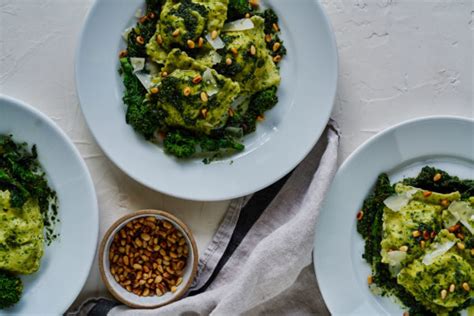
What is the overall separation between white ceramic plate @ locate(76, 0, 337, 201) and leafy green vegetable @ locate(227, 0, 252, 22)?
0.15 metres

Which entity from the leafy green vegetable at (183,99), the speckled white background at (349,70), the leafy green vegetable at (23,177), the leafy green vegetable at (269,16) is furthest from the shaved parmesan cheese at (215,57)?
the leafy green vegetable at (23,177)

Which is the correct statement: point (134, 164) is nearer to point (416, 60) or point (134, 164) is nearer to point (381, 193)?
point (381, 193)

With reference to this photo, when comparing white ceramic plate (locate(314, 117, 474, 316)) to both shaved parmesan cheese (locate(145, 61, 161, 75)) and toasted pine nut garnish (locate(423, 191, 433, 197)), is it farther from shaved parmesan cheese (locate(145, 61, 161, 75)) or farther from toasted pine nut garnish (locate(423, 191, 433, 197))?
shaved parmesan cheese (locate(145, 61, 161, 75))

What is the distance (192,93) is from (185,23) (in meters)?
0.43

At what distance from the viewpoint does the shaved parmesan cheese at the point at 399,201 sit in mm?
4020

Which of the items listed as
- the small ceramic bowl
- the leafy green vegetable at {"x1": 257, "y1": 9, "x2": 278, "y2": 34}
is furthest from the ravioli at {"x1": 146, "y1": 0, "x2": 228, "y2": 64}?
the small ceramic bowl

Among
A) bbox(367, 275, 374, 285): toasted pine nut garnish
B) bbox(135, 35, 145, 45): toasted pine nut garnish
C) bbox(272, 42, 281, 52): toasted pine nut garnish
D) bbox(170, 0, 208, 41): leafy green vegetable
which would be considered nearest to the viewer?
bbox(170, 0, 208, 41): leafy green vegetable

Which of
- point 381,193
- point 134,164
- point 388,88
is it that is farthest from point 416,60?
point 134,164

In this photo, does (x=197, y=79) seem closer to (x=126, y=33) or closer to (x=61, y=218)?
(x=126, y=33)

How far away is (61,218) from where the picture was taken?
4.02m

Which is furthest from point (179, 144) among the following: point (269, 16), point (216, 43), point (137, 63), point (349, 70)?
point (349, 70)

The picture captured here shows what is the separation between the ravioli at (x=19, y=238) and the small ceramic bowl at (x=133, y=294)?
1.36 ft

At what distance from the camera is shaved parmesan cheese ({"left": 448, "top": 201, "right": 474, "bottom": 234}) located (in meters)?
3.98

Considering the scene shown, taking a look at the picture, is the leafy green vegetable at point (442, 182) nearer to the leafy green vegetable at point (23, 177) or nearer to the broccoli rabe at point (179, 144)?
the broccoli rabe at point (179, 144)
